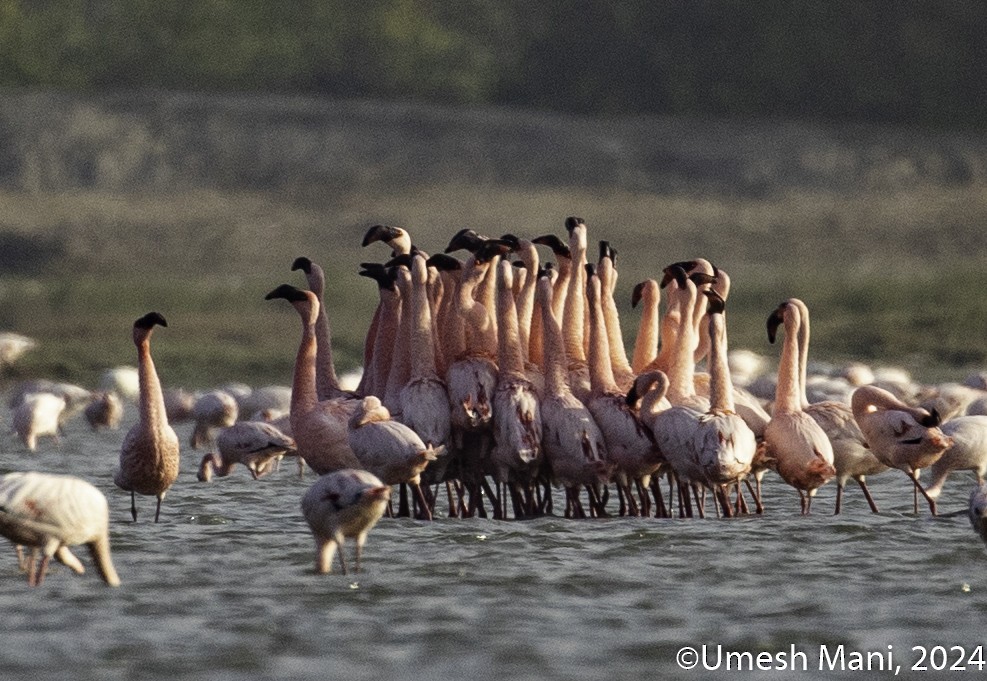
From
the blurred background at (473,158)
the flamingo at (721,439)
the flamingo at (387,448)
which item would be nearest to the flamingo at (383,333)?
the flamingo at (387,448)

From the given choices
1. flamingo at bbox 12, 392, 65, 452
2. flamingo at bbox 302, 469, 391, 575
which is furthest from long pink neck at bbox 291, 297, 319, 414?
flamingo at bbox 12, 392, 65, 452

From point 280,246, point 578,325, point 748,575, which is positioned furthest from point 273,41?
point 748,575

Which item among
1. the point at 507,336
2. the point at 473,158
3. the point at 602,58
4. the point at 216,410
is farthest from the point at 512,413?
the point at 602,58

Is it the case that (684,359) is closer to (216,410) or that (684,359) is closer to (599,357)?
(599,357)

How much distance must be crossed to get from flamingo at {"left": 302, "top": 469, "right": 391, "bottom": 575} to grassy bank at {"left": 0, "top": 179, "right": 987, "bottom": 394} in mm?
11043

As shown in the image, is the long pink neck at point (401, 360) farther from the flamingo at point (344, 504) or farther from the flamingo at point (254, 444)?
the flamingo at point (344, 504)

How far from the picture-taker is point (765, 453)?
9.69m

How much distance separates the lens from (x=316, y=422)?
32.3 feet

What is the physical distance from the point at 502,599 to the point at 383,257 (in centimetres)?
1653

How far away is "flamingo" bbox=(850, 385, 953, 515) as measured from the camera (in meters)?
9.54

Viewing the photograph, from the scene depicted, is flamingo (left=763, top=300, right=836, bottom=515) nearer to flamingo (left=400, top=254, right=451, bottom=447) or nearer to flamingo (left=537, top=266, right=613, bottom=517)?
flamingo (left=537, top=266, right=613, bottom=517)

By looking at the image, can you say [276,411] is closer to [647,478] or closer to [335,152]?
[647,478]

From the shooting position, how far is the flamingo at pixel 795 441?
942cm

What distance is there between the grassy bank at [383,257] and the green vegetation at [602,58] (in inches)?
124
